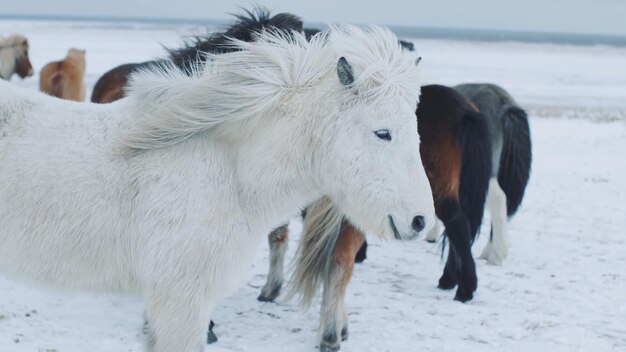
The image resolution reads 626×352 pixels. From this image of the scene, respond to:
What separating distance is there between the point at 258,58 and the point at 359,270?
3.45 m

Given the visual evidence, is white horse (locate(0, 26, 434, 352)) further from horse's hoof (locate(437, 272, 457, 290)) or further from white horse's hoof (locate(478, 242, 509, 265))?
white horse's hoof (locate(478, 242, 509, 265))

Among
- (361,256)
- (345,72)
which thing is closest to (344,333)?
(361,256)

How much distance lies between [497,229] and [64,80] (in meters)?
5.60

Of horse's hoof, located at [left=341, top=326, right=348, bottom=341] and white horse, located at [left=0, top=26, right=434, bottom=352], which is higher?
white horse, located at [left=0, top=26, right=434, bottom=352]

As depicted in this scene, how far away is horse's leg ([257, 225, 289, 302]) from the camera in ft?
15.9

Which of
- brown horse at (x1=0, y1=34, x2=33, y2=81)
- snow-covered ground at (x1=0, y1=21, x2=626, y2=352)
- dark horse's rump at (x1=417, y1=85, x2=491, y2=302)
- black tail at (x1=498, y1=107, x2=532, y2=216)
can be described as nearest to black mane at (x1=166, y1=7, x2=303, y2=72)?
snow-covered ground at (x1=0, y1=21, x2=626, y2=352)

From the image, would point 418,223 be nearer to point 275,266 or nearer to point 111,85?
point 275,266

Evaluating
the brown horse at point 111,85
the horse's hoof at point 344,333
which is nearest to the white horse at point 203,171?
the horse's hoof at point 344,333

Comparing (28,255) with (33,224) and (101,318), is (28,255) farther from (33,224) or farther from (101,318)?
(101,318)

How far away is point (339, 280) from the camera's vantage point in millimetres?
4102

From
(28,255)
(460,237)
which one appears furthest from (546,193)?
(28,255)

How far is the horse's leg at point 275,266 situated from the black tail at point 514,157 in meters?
2.44

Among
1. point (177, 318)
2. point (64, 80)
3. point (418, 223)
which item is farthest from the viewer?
point (64, 80)

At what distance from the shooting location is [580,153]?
12078mm
